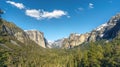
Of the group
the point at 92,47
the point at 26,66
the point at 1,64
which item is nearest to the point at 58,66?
the point at 26,66

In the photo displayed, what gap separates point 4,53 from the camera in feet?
79.3

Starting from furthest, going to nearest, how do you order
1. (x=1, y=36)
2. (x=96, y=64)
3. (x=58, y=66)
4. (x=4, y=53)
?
(x=58, y=66), (x=96, y=64), (x=4, y=53), (x=1, y=36)

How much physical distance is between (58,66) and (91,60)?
103 meters

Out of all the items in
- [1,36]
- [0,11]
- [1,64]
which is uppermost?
[0,11]

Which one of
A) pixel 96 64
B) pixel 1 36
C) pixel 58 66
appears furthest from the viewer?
pixel 58 66

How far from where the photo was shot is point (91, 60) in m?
88.1

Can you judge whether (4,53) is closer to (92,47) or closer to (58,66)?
(92,47)

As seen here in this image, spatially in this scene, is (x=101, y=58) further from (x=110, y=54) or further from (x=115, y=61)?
(x=110, y=54)

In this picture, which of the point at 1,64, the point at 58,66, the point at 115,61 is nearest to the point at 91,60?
the point at 115,61

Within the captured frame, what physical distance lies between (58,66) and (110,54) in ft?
297

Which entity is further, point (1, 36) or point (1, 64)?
point (1, 64)

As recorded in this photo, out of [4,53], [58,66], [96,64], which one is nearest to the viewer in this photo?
[4,53]

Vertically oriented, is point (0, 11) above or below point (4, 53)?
above

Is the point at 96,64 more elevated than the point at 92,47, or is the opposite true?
the point at 92,47
